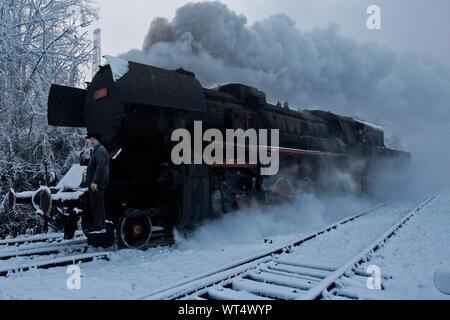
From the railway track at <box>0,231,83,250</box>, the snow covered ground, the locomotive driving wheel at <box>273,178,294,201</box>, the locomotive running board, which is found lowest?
the railway track at <box>0,231,83,250</box>

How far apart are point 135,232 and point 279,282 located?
8.49ft

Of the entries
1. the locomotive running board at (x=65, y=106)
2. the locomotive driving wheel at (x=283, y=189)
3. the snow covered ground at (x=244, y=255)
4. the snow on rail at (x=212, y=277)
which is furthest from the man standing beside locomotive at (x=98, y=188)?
the locomotive driving wheel at (x=283, y=189)

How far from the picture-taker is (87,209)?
505cm

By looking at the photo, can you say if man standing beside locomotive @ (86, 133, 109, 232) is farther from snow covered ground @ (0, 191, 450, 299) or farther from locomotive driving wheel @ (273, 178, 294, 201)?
locomotive driving wheel @ (273, 178, 294, 201)

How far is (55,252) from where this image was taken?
5305mm

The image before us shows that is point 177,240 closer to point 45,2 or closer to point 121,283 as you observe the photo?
point 121,283

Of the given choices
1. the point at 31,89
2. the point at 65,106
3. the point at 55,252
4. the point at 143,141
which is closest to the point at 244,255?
the point at 143,141

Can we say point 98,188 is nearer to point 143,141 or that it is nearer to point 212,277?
point 143,141

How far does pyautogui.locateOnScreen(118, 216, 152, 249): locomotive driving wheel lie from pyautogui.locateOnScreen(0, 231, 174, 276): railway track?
0.24m

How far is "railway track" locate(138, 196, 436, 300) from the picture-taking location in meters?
3.15

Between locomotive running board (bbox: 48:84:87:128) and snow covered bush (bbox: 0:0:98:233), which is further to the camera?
snow covered bush (bbox: 0:0:98:233)

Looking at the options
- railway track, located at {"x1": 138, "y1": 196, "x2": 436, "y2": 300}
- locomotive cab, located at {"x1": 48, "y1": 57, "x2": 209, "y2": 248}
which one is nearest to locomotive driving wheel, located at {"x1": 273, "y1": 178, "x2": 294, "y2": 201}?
locomotive cab, located at {"x1": 48, "y1": 57, "x2": 209, "y2": 248}

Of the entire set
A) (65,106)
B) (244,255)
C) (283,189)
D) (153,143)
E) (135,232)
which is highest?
(65,106)

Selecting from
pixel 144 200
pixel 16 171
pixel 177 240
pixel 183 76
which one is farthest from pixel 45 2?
Answer: pixel 177 240
